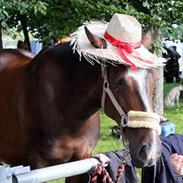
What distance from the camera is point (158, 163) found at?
3.17 m

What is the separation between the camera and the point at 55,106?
12.5 feet

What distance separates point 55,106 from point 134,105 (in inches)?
35.0

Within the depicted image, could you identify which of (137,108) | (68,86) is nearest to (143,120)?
(137,108)

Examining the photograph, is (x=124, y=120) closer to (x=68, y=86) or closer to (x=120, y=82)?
(x=120, y=82)

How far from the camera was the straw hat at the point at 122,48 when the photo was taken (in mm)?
3242

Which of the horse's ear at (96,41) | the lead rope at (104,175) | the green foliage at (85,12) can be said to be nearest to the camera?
the lead rope at (104,175)

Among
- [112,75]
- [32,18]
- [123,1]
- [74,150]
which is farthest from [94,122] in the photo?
[32,18]

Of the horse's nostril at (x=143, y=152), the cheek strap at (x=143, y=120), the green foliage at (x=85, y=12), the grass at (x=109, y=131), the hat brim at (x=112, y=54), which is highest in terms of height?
the hat brim at (x=112, y=54)

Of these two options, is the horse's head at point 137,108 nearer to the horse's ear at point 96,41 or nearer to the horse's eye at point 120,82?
the horse's eye at point 120,82

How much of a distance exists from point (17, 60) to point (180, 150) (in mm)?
1919

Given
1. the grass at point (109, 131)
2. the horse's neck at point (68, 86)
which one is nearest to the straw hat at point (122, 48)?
the horse's neck at point (68, 86)

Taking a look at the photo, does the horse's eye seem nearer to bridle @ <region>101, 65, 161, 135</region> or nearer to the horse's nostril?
bridle @ <region>101, 65, 161, 135</region>

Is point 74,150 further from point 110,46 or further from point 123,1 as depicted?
point 123,1

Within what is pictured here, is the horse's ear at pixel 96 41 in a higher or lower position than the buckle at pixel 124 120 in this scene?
higher
